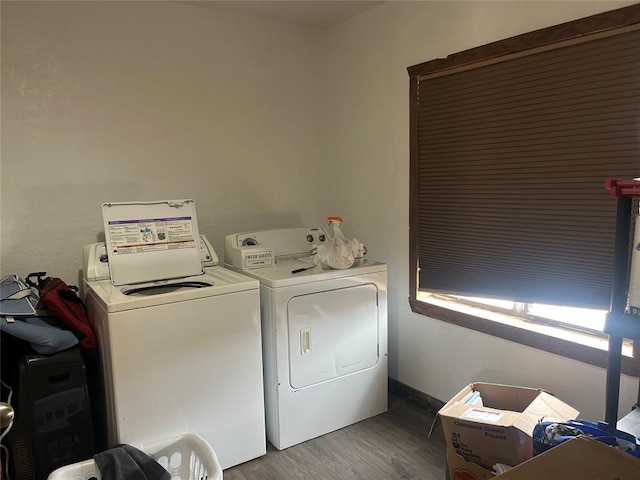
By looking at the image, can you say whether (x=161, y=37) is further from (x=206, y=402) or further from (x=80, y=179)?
(x=206, y=402)

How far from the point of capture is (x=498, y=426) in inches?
68.9

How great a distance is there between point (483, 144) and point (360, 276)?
37.0 inches

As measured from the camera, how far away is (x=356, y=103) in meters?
3.18

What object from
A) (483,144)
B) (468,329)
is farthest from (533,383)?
(483,144)

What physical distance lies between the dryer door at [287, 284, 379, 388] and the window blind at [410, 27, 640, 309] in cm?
39

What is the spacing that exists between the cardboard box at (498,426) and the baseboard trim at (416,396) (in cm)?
80

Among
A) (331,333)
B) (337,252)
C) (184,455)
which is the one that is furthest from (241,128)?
(184,455)

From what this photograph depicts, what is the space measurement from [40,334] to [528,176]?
2.23m

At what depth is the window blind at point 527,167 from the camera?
6.26 ft

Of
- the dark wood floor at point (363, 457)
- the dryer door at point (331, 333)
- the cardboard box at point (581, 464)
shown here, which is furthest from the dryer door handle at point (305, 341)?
the cardboard box at point (581, 464)

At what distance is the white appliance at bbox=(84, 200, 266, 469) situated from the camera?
2039 mm

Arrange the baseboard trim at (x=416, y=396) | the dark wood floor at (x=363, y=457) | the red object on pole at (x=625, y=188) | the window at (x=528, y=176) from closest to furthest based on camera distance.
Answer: the red object on pole at (x=625, y=188)
the window at (x=528, y=176)
the dark wood floor at (x=363, y=457)
the baseboard trim at (x=416, y=396)

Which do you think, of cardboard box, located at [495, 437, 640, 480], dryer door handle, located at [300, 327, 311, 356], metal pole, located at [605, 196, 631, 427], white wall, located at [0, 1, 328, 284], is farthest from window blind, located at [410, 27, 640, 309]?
white wall, located at [0, 1, 328, 284]

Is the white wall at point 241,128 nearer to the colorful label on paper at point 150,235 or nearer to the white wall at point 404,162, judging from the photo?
the white wall at point 404,162
